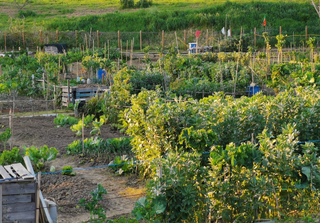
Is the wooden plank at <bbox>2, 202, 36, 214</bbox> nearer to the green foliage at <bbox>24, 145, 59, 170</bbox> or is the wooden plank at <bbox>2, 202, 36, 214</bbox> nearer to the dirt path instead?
the dirt path

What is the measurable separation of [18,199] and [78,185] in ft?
7.10

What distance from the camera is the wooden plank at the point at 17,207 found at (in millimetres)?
4605

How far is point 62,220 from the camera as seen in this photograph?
18.5ft

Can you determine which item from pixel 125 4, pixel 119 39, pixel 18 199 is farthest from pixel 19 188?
pixel 125 4

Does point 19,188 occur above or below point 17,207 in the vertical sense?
above

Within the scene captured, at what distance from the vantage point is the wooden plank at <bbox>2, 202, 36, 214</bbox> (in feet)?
15.1

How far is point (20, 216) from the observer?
15.3ft

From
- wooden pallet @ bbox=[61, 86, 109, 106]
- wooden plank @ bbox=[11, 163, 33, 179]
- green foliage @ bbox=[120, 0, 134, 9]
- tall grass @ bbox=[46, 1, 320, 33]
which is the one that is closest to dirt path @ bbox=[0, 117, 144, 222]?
wooden plank @ bbox=[11, 163, 33, 179]

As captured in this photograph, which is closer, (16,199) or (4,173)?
(16,199)

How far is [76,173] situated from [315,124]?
386 centimetres

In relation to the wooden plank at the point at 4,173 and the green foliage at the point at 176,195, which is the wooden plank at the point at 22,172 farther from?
the green foliage at the point at 176,195

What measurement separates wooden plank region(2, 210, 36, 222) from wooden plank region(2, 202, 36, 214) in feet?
0.10

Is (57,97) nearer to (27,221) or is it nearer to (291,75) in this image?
(291,75)

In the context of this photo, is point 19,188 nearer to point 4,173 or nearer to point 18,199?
point 18,199
